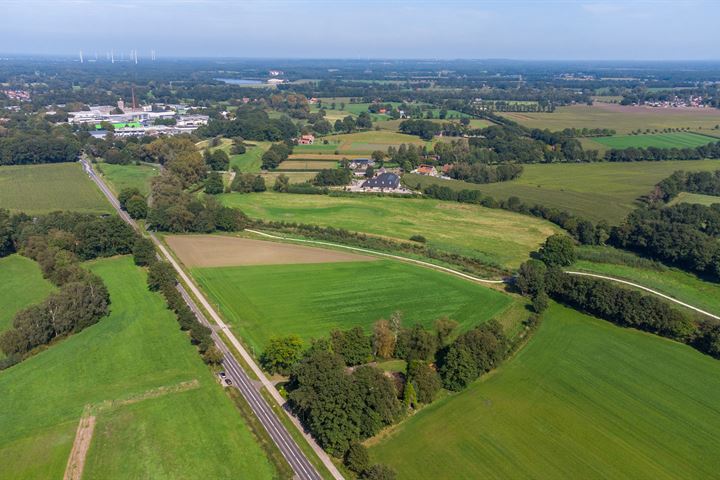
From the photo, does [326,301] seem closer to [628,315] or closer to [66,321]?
[66,321]

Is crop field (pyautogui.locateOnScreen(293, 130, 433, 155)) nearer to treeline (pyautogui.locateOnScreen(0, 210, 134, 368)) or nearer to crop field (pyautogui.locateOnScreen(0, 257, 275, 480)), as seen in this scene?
treeline (pyautogui.locateOnScreen(0, 210, 134, 368))

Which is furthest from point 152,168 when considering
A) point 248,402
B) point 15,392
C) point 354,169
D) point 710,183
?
point 710,183

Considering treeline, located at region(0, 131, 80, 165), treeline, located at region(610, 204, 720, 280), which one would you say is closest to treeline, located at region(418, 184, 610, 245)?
Result: treeline, located at region(610, 204, 720, 280)

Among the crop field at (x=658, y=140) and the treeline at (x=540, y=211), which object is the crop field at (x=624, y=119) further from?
the treeline at (x=540, y=211)

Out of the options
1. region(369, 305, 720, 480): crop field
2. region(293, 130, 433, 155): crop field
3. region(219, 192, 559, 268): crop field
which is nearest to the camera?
region(369, 305, 720, 480): crop field

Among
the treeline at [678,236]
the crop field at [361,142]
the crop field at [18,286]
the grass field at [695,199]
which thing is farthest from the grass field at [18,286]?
the grass field at [695,199]

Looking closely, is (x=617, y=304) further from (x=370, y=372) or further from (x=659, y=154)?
(x=659, y=154)

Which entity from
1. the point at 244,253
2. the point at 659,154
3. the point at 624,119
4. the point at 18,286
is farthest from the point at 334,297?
the point at 624,119
